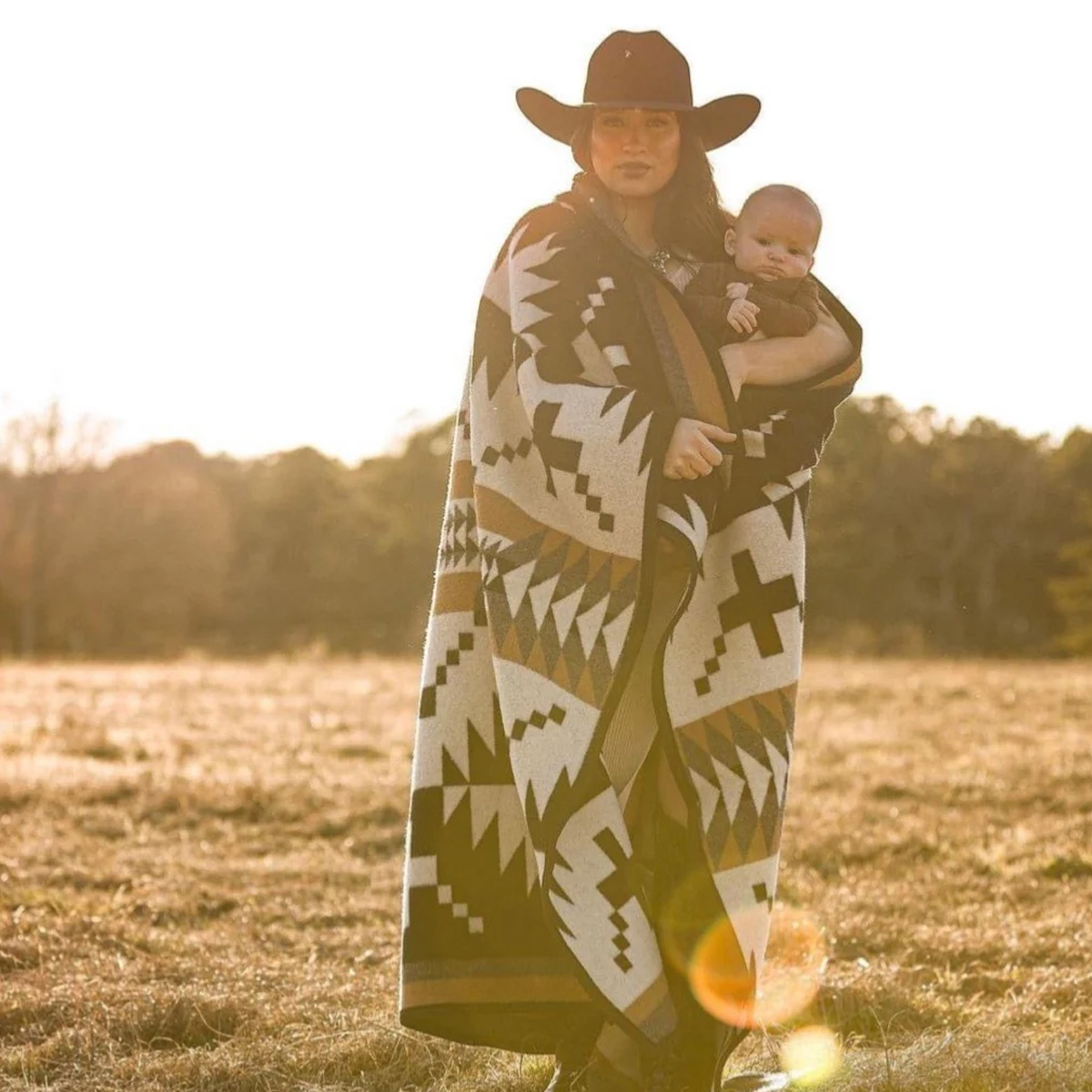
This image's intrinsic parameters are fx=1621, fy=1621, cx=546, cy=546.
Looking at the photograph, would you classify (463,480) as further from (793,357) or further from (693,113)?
A: (693,113)

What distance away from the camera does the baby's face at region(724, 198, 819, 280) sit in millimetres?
3787

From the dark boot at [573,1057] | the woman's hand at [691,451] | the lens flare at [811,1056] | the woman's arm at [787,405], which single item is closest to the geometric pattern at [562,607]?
the woman's hand at [691,451]

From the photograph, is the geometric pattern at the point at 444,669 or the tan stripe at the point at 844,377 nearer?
the tan stripe at the point at 844,377

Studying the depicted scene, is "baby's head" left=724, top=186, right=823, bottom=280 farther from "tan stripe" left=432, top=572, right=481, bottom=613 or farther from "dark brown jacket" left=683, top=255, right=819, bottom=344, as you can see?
"tan stripe" left=432, top=572, right=481, bottom=613

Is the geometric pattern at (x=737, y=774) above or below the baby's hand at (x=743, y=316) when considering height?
below

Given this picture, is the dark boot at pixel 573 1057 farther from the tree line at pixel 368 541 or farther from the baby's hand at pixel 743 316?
the tree line at pixel 368 541

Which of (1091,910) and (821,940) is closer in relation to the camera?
(821,940)

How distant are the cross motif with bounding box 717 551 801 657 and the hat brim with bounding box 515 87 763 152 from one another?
3.47 feet

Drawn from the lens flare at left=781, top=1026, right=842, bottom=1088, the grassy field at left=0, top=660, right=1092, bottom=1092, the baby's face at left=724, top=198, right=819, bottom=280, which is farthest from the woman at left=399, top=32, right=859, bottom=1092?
the grassy field at left=0, top=660, right=1092, bottom=1092

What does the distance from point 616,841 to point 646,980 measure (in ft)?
1.04

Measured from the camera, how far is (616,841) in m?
3.66

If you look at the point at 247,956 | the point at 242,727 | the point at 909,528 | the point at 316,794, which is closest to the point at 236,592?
the point at 909,528

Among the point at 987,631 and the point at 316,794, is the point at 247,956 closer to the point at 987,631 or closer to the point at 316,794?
the point at 316,794

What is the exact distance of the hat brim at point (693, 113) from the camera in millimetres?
3959
